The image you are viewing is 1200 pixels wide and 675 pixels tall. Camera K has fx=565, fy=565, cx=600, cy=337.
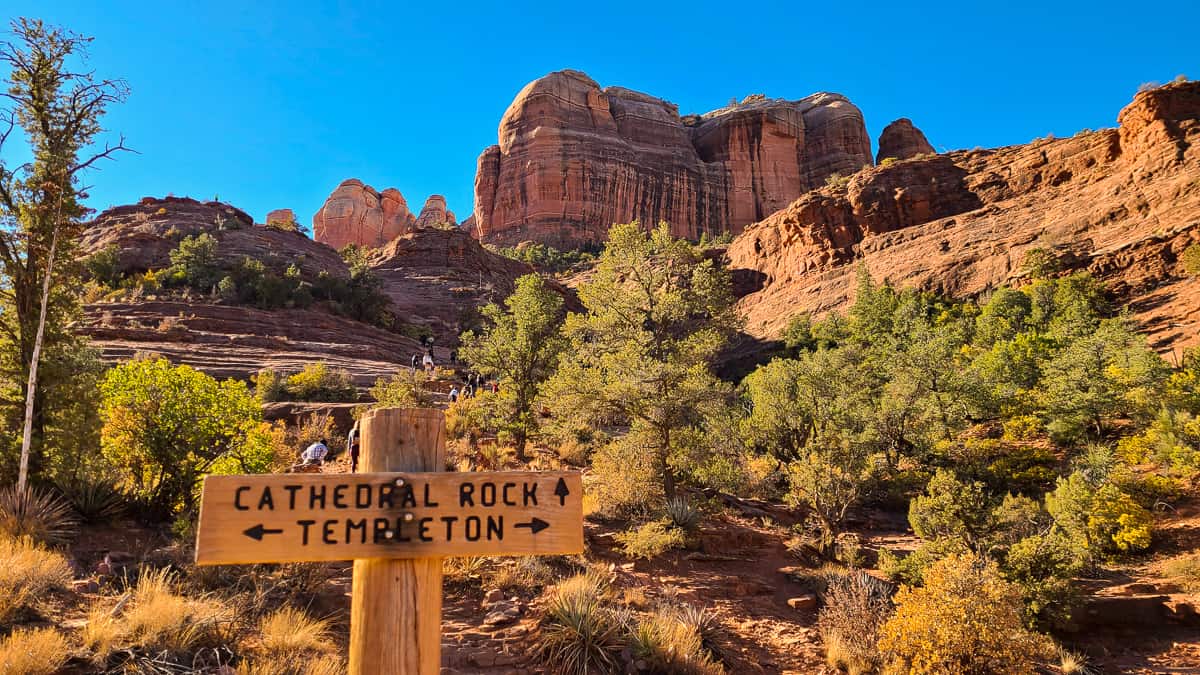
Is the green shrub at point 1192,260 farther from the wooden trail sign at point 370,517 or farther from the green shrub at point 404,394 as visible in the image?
the wooden trail sign at point 370,517

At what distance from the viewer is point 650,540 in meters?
10.0

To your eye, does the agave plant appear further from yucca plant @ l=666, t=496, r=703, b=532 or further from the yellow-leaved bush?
the yellow-leaved bush

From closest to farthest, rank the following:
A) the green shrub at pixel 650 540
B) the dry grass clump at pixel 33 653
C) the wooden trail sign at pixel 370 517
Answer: the wooden trail sign at pixel 370 517 → the dry grass clump at pixel 33 653 → the green shrub at pixel 650 540

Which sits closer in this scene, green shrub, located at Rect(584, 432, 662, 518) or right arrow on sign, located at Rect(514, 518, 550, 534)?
right arrow on sign, located at Rect(514, 518, 550, 534)

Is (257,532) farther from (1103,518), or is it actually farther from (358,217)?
(358,217)

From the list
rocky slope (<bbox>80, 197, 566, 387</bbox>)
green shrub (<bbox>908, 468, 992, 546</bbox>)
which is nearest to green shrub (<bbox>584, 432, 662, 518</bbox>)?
green shrub (<bbox>908, 468, 992, 546</bbox>)

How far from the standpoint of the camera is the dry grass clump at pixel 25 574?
182 inches

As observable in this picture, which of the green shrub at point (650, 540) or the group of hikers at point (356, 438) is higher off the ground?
the group of hikers at point (356, 438)

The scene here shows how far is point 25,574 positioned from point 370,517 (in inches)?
211

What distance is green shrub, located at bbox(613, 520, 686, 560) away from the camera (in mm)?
9961

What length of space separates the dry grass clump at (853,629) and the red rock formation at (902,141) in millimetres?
104110

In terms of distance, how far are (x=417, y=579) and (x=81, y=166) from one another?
34.8ft

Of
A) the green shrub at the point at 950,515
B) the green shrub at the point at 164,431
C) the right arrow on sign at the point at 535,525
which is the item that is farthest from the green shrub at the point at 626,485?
the right arrow on sign at the point at 535,525

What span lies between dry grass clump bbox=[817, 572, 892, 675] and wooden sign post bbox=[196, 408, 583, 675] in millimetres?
6771
